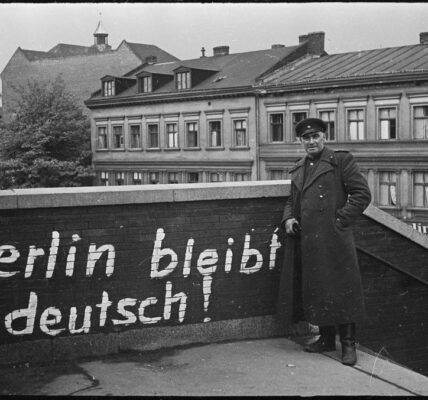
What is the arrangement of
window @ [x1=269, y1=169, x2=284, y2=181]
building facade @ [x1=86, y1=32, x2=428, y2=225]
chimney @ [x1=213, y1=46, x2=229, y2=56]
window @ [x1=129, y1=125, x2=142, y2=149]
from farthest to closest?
chimney @ [x1=213, y1=46, x2=229, y2=56] < window @ [x1=129, y1=125, x2=142, y2=149] < window @ [x1=269, y1=169, x2=284, y2=181] < building facade @ [x1=86, y1=32, x2=428, y2=225]

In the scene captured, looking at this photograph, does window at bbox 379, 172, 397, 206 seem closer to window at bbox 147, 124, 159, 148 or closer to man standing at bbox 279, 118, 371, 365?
window at bbox 147, 124, 159, 148

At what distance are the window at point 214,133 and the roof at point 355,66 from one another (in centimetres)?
453

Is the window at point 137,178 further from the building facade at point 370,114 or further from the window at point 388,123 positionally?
the window at point 388,123

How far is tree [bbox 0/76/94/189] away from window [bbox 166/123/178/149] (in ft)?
20.9

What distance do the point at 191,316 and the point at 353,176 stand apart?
216 cm

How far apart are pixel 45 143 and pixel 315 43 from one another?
18.3m

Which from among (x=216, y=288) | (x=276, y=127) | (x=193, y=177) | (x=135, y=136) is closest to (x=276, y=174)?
(x=276, y=127)

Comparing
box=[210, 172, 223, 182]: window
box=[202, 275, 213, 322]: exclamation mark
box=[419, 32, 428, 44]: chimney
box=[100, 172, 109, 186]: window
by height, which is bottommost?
box=[100, 172, 109, 186]: window

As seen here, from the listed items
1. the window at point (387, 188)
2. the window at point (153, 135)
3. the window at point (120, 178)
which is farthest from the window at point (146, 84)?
the window at point (387, 188)

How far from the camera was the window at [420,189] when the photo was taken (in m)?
31.0

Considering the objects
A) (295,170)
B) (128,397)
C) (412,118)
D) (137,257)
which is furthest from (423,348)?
(412,118)

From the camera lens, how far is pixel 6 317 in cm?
648

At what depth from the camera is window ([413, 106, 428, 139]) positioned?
3092cm

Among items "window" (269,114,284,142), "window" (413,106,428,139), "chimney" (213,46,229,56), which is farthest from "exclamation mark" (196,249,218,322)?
"chimney" (213,46,229,56)
